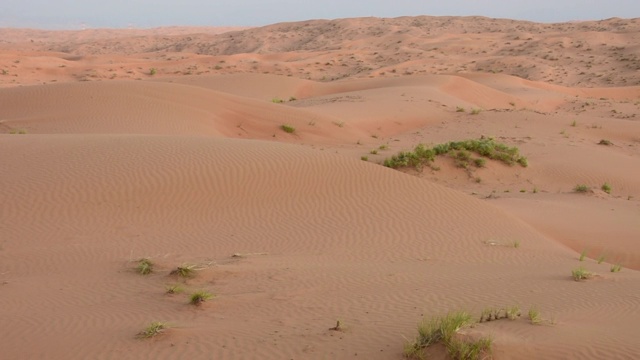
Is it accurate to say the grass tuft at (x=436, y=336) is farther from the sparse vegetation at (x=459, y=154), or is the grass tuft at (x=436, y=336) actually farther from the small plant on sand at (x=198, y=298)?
the sparse vegetation at (x=459, y=154)

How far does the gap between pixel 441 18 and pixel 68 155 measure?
70.2 m

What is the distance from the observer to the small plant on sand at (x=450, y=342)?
13.7ft

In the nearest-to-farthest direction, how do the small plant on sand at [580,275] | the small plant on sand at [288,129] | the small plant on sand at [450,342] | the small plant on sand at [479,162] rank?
the small plant on sand at [450,342], the small plant on sand at [580,275], the small plant on sand at [479,162], the small plant on sand at [288,129]

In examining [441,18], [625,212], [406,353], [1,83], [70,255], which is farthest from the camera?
[441,18]

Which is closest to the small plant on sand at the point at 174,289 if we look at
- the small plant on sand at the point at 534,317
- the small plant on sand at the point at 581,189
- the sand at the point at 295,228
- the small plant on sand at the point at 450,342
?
the sand at the point at 295,228

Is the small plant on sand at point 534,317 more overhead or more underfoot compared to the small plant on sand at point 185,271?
more overhead

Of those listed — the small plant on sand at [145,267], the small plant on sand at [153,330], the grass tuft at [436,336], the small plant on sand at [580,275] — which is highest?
the grass tuft at [436,336]

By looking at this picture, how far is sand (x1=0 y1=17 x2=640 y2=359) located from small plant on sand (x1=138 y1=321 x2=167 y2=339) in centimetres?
6

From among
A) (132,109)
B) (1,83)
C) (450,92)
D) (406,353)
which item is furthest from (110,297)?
(1,83)

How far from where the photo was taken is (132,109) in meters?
18.1

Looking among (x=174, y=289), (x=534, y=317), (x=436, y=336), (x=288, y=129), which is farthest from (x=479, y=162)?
(x=436, y=336)

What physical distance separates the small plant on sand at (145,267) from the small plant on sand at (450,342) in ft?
10.7

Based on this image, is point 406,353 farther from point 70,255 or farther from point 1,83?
point 1,83

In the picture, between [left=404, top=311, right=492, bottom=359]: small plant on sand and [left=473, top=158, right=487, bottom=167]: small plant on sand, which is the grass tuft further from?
[left=473, top=158, right=487, bottom=167]: small plant on sand
